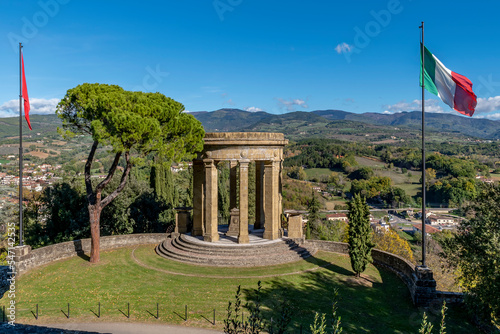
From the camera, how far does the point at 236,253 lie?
78.4ft

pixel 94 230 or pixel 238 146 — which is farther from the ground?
pixel 238 146

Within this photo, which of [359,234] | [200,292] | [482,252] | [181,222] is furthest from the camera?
[181,222]

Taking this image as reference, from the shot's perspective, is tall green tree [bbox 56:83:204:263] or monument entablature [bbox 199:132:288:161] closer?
tall green tree [bbox 56:83:204:263]

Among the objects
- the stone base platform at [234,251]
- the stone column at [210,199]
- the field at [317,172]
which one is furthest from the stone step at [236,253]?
the field at [317,172]

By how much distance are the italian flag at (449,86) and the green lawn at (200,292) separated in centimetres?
1040

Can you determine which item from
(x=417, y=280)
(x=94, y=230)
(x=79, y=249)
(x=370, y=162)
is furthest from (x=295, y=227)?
(x=370, y=162)

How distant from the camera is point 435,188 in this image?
117812mm

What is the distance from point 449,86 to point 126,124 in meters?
17.6

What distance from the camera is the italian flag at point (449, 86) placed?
51.3 ft

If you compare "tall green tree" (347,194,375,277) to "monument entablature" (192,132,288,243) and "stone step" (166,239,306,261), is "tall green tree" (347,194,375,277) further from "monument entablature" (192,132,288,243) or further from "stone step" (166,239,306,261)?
"monument entablature" (192,132,288,243)

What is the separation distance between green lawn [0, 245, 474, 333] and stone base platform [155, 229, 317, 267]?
762 mm

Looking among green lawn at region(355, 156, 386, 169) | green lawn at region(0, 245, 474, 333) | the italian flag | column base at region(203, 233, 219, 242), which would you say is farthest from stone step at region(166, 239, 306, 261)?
green lawn at region(355, 156, 386, 169)

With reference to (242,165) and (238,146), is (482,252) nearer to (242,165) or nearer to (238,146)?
(242,165)

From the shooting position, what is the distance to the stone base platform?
76.4ft
